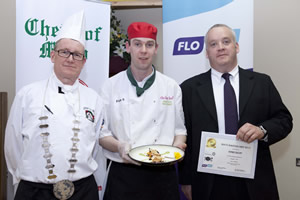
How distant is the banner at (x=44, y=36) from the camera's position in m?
2.42

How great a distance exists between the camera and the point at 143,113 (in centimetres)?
192

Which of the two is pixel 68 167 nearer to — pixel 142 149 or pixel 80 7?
pixel 142 149

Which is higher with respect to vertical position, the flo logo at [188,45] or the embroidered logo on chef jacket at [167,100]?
the flo logo at [188,45]

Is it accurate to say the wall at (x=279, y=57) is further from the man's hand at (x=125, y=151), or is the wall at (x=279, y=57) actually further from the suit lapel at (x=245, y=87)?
the man's hand at (x=125, y=151)

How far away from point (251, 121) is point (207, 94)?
1.14 feet

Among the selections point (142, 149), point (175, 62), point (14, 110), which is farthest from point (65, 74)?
point (175, 62)

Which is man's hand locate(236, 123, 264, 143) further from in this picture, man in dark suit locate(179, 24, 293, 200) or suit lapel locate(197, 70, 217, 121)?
suit lapel locate(197, 70, 217, 121)

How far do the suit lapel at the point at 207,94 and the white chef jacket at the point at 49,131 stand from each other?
771 millimetres

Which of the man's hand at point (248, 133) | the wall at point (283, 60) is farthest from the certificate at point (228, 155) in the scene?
the wall at point (283, 60)

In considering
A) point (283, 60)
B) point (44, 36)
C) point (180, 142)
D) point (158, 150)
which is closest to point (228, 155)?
point (180, 142)

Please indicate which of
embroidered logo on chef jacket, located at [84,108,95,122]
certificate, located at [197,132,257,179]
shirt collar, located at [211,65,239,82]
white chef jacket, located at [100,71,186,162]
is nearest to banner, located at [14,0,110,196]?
white chef jacket, located at [100,71,186,162]

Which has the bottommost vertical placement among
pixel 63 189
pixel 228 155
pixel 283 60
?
pixel 63 189

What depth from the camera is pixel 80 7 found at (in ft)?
8.28

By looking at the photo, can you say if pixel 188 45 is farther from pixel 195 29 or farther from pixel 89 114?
pixel 89 114
